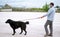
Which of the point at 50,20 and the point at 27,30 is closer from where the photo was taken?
the point at 50,20

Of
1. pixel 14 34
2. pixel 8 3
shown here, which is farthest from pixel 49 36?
pixel 8 3

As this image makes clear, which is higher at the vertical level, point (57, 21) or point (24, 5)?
point (24, 5)

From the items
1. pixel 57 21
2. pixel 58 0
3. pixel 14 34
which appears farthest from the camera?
pixel 57 21

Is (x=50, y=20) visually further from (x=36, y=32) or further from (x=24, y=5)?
(x=24, y=5)

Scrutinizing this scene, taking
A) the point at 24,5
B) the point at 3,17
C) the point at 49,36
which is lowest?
the point at 49,36

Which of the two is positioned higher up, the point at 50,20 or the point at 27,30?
the point at 50,20

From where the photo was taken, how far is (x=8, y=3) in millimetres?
6141

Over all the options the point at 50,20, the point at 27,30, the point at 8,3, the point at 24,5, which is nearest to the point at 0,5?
the point at 8,3

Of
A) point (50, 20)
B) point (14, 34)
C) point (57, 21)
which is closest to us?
point (50, 20)

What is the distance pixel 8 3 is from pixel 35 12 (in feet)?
2.83

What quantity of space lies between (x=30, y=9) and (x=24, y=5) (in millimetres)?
218

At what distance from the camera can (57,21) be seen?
259 inches

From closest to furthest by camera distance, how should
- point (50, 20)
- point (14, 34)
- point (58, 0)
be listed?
point (50, 20) < point (14, 34) < point (58, 0)

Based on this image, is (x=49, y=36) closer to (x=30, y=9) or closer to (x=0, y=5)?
(x=30, y=9)
